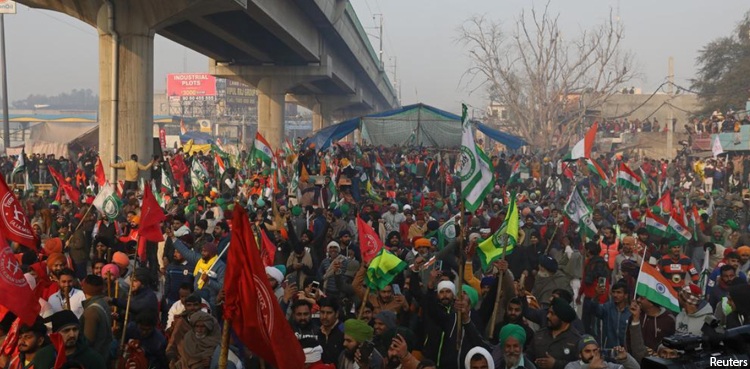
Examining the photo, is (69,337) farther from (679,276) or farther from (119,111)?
(119,111)

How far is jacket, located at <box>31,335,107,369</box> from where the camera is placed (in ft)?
18.8

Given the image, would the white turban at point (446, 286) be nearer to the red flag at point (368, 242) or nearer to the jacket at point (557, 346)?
the jacket at point (557, 346)

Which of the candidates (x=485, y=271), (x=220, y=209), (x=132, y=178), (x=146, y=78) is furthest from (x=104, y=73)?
(x=485, y=271)

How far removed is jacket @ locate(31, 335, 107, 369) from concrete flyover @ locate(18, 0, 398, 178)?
1784 centimetres

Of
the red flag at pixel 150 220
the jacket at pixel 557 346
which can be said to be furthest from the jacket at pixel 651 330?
the red flag at pixel 150 220

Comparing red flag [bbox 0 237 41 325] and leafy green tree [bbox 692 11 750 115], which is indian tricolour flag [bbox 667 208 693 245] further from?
leafy green tree [bbox 692 11 750 115]

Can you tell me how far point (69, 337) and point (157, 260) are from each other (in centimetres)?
665

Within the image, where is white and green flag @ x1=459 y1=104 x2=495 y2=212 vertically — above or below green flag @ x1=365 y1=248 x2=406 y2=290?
above

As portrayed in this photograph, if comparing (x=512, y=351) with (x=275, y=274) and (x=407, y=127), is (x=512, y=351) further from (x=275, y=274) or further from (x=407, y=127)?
(x=407, y=127)

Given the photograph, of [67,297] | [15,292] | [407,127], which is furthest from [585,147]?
[407,127]

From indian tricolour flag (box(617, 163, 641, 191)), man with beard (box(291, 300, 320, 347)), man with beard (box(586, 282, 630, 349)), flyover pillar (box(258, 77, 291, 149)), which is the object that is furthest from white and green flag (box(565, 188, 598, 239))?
flyover pillar (box(258, 77, 291, 149))

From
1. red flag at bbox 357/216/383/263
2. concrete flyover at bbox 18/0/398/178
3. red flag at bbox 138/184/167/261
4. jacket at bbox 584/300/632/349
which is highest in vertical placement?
concrete flyover at bbox 18/0/398/178

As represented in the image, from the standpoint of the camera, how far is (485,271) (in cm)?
978

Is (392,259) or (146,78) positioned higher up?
(146,78)
